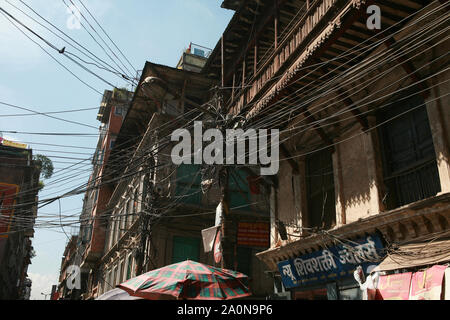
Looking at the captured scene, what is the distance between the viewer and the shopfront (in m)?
8.79

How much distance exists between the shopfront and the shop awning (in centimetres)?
35

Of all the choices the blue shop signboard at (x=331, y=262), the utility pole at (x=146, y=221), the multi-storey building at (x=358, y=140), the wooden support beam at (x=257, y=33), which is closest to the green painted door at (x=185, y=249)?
the utility pole at (x=146, y=221)

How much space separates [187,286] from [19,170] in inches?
1340

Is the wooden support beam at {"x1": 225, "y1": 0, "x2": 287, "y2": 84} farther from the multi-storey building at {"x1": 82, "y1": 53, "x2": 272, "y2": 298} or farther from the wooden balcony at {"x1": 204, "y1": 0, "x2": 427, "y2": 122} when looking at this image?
the multi-storey building at {"x1": 82, "y1": 53, "x2": 272, "y2": 298}

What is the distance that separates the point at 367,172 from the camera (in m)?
9.70

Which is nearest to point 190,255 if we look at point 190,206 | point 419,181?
point 190,206

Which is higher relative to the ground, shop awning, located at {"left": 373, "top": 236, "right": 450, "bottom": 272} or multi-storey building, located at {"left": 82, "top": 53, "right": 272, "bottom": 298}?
multi-storey building, located at {"left": 82, "top": 53, "right": 272, "bottom": 298}

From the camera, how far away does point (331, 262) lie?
10023 millimetres

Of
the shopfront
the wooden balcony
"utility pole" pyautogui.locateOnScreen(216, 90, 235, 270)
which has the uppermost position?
the wooden balcony

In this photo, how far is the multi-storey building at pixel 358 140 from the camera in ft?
25.5

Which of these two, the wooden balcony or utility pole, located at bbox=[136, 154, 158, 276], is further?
utility pole, located at bbox=[136, 154, 158, 276]

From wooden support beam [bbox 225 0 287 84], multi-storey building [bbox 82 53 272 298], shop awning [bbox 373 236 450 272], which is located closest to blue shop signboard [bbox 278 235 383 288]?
shop awning [bbox 373 236 450 272]

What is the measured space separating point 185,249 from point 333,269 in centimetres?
1045

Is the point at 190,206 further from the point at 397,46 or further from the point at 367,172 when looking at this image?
the point at 397,46
